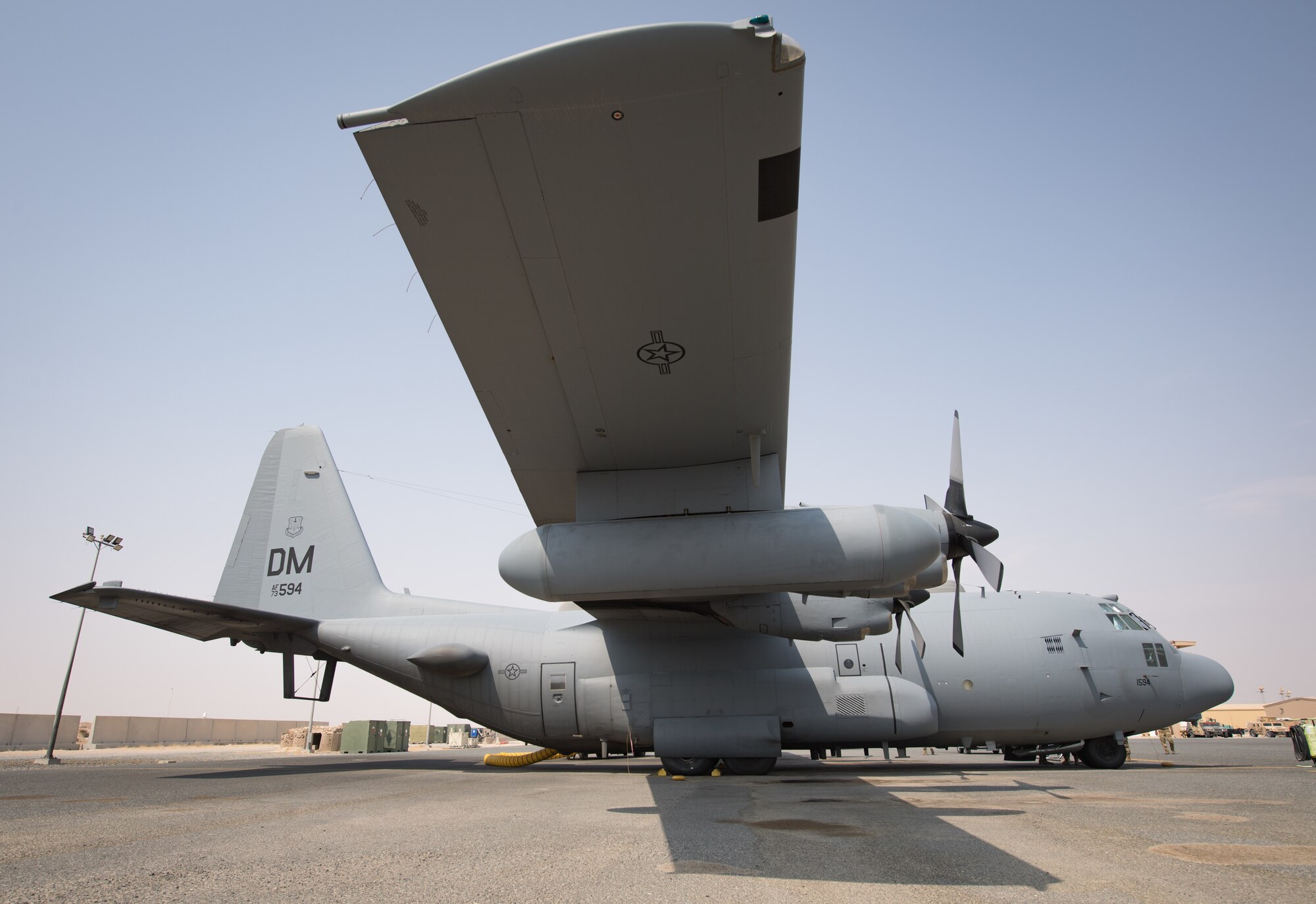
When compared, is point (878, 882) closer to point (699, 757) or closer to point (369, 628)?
point (699, 757)

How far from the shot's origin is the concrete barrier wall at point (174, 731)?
41.7 metres

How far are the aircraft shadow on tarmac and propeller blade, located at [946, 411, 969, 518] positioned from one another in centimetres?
359

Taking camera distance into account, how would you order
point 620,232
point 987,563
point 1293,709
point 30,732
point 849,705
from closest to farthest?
point 620,232
point 987,563
point 849,705
point 30,732
point 1293,709

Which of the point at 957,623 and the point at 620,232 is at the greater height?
the point at 620,232

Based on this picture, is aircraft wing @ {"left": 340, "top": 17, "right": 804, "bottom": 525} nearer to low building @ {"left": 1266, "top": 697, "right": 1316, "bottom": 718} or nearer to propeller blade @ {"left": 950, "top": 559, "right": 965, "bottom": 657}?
propeller blade @ {"left": 950, "top": 559, "right": 965, "bottom": 657}

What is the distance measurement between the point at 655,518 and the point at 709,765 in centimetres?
795

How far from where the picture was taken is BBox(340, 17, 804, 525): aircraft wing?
464 centimetres

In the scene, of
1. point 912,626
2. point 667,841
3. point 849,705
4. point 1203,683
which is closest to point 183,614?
point 667,841

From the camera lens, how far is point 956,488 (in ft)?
32.1

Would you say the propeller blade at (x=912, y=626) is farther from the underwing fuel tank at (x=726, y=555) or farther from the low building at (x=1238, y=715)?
the low building at (x=1238, y=715)

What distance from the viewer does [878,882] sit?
4523 mm

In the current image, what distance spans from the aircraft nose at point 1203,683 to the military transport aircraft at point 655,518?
61 mm

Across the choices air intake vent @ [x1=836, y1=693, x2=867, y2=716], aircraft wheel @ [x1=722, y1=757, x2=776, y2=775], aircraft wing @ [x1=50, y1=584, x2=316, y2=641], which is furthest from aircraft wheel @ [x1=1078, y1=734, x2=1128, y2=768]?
aircraft wing @ [x1=50, y1=584, x2=316, y2=641]

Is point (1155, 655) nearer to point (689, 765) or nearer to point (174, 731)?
point (689, 765)
